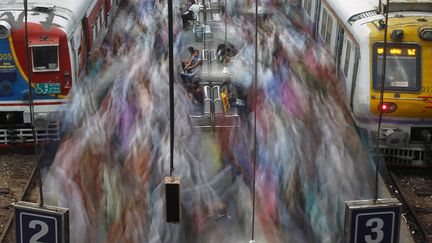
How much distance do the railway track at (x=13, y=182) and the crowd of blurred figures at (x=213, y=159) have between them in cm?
86

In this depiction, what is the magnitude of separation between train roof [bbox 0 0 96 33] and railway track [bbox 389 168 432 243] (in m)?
6.15

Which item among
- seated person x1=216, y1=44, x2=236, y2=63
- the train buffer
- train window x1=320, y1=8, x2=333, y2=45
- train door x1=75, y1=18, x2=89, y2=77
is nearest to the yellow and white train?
the train buffer

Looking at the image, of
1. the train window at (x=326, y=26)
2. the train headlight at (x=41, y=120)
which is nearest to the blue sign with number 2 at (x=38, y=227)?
the train headlight at (x=41, y=120)

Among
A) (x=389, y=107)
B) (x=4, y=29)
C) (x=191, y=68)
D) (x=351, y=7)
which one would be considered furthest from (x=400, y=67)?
(x=4, y=29)

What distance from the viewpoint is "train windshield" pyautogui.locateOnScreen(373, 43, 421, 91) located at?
1158cm

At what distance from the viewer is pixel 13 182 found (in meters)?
11.7

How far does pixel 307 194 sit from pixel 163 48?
7.90 m

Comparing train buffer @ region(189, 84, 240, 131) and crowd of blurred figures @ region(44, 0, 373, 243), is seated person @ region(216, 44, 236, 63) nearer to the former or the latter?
crowd of blurred figures @ region(44, 0, 373, 243)

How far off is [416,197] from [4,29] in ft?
23.8

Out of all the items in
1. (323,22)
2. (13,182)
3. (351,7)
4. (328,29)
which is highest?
(351,7)

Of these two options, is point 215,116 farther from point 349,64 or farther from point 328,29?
point 328,29

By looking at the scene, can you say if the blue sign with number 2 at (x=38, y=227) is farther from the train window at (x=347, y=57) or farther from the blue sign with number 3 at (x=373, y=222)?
the train window at (x=347, y=57)

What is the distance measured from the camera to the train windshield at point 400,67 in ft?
38.0

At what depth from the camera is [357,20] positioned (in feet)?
41.4
